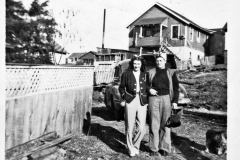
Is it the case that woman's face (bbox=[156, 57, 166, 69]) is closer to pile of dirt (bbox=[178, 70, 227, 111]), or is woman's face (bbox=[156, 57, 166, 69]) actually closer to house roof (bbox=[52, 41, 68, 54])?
house roof (bbox=[52, 41, 68, 54])

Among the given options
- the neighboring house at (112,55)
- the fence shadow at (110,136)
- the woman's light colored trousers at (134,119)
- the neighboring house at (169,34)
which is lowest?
the fence shadow at (110,136)

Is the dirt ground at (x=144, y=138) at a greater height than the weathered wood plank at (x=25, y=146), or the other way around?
the weathered wood plank at (x=25, y=146)

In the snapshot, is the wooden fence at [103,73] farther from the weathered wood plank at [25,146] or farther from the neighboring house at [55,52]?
the weathered wood plank at [25,146]

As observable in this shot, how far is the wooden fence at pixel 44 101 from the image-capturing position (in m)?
3.51

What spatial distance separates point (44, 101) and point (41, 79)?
17.3 inches

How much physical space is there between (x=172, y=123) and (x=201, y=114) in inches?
138

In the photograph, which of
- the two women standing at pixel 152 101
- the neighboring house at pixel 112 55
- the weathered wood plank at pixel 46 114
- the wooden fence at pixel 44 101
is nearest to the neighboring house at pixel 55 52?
the wooden fence at pixel 44 101

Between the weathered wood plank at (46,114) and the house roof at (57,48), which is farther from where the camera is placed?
the house roof at (57,48)

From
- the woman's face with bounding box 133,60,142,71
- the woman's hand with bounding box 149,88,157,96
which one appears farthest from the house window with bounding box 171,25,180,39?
the woman's hand with bounding box 149,88,157,96

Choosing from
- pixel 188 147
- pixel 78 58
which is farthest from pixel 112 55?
pixel 188 147

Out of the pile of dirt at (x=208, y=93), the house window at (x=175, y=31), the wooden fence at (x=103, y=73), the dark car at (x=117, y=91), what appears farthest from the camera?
the house window at (x=175, y=31)

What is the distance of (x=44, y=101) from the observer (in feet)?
13.4
